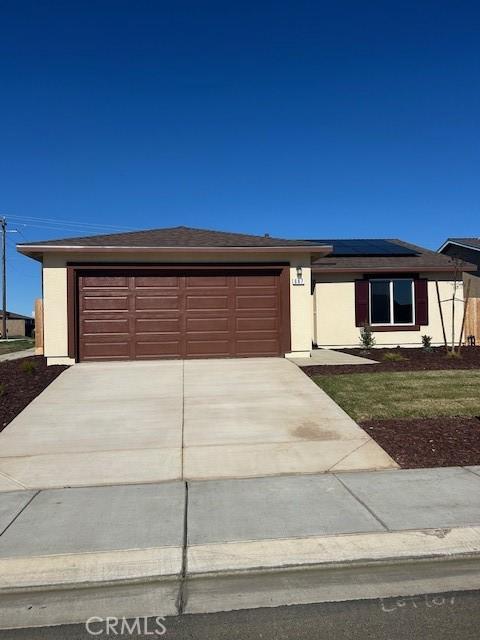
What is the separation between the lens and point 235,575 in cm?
394

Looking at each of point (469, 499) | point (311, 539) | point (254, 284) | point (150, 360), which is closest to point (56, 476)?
point (311, 539)

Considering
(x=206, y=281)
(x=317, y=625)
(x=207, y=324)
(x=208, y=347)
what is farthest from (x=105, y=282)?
(x=317, y=625)

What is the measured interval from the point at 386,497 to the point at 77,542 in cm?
294

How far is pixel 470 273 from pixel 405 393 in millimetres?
15653

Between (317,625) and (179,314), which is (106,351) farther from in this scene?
(317,625)

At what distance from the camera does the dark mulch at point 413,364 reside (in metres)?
12.0

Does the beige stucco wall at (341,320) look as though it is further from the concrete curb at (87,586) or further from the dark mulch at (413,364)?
the concrete curb at (87,586)

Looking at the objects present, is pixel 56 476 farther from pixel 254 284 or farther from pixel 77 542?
pixel 254 284

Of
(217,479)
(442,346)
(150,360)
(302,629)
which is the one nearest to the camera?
(302,629)

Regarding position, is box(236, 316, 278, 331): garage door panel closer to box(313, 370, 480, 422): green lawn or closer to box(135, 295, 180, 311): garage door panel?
box(135, 295, 180, 311): garage door panel

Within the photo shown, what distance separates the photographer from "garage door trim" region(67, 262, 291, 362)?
1317 centimetres

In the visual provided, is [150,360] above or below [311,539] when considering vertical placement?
above

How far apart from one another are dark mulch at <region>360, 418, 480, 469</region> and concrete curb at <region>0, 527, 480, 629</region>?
2.12 m

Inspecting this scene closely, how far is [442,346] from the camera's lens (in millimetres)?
17109
